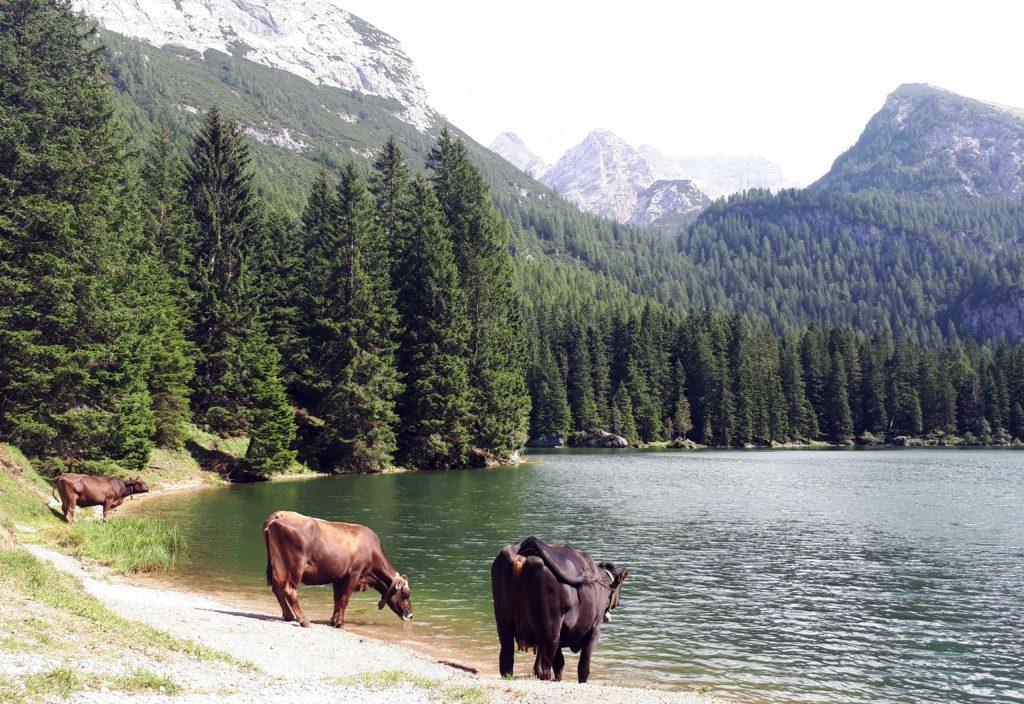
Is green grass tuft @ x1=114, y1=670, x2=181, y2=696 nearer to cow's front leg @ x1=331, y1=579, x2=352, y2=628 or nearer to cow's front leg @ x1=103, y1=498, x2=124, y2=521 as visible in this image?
cow's front leg @ x1=331, y1=579, x2=352, y2=628

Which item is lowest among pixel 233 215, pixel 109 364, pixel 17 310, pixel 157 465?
pixel 157 465

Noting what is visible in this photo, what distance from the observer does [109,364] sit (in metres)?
41.1

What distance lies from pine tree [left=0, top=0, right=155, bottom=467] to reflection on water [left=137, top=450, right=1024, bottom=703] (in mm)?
6649

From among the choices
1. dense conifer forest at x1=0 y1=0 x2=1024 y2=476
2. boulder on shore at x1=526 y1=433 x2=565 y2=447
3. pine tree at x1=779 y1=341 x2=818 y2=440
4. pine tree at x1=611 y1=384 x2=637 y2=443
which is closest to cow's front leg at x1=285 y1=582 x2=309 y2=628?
dense conifer forest at x1=0 y1=0 x2=1024 y2=476

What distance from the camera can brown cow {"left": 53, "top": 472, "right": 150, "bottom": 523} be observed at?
27984 mm

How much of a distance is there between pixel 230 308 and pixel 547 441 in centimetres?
8287

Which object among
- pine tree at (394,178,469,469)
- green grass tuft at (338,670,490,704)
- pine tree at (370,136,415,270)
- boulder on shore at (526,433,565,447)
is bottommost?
boulder on shore at (526,433,565,447)

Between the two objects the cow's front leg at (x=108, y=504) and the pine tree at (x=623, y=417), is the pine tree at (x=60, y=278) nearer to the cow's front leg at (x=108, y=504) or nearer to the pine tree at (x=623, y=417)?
the cow's front leg at (x=108, y=504)

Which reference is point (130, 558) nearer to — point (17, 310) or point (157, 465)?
point (17, 310)

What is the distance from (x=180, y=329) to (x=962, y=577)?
183 ft

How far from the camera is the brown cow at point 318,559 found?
1692 centimetres

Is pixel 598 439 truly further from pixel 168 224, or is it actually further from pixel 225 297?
pixel 168 224

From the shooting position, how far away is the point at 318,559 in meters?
17.1

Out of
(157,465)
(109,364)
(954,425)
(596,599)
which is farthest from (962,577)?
(954,425)
